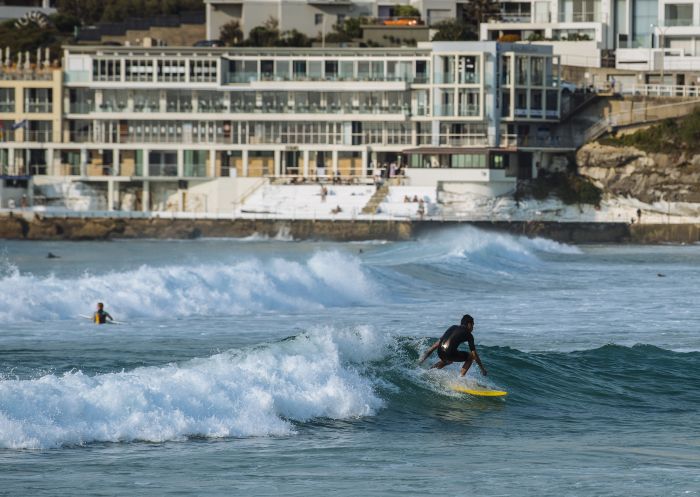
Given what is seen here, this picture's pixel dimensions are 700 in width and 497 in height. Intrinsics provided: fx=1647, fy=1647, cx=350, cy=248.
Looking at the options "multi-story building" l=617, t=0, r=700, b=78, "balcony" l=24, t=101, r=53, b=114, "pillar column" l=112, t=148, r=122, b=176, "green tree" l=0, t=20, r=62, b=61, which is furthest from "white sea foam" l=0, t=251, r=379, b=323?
"green tree" l=0, t=20, r=62, b=61

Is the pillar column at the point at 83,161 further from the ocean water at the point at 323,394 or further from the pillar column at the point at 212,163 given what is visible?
the ocean water at the point at 323,394

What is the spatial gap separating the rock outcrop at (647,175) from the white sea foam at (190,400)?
230 ft

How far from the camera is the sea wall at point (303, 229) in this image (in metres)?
87.5

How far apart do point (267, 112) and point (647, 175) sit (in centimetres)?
2290

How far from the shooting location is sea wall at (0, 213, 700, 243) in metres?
87.5

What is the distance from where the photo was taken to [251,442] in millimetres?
21609

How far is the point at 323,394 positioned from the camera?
2389cm

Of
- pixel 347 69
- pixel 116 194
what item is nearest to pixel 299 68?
pixel 347 69

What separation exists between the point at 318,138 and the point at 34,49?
90.6 ft

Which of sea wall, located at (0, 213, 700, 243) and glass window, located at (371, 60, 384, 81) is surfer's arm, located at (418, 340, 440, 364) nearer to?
sea wall, located at (0, 213, 700, 243)

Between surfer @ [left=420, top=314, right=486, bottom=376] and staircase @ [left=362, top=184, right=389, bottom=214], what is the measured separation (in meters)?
64.6

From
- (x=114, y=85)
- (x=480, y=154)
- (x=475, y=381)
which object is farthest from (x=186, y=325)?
(x=114, y=85)

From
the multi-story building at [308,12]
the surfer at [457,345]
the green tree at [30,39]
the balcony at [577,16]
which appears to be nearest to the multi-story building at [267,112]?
the balcony at [577,16]

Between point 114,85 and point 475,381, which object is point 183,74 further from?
point 475,381
